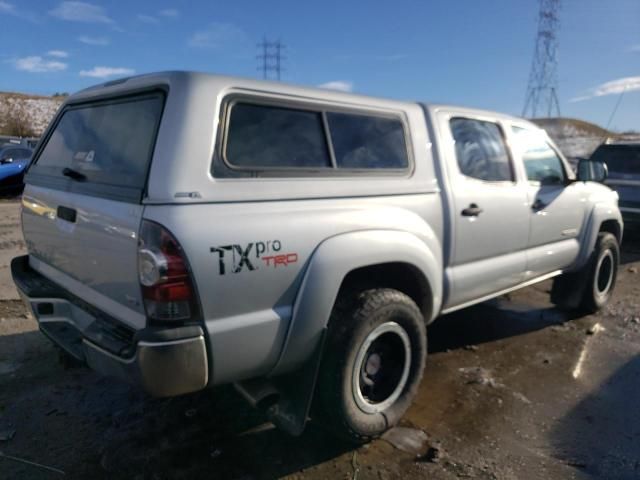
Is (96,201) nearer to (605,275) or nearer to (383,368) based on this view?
(383,368)

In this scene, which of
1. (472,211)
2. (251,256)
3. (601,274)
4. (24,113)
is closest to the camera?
(251,256)

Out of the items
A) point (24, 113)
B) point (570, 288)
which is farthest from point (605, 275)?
point (24, 113)

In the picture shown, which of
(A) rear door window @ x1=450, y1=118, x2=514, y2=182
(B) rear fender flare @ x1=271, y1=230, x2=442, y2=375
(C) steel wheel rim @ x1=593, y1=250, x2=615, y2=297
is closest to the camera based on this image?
(B) rear fender flare @ x1=271, y1=230, x2=442, y2=375

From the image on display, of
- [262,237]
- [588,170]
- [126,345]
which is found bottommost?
[126,345]

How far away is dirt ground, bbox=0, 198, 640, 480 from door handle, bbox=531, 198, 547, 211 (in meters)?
1.26

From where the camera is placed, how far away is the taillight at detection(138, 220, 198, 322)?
2.23 m

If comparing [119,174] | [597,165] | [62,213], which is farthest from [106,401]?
[597,165]

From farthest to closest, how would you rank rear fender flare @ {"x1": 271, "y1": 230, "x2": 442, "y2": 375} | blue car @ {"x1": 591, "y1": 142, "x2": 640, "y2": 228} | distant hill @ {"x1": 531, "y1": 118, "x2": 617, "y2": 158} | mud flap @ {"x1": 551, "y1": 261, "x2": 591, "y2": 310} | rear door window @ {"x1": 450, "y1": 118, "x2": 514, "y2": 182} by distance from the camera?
1. distant hill @ {"x1": 531, "y1": 118, "x2": 617, "y2": 158}
2. blue car @ {"x1": 591, "y1": 142, "x2": 640, "y2": 228}
3. mud flap @ {"x1": 551, "y1": 261, "x2": 591, "y2": 310}
4. rear door window @ {"x1": 450, "y1": 118, "x2": 514, "y2": 182}
5. rear fender flare @ {"x1": 271, "y1": 230, "x2": 442, "y2": 375}

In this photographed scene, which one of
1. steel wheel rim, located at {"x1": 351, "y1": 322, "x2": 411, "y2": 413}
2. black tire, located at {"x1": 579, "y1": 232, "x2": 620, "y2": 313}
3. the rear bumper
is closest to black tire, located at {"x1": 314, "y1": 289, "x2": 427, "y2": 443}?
steel wheel rim, located at {"x1": 351, "y1": 322, "x2": 411, "y2": 413}

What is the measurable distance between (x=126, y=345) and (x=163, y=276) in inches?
17.4

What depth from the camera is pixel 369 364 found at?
10.4 feet

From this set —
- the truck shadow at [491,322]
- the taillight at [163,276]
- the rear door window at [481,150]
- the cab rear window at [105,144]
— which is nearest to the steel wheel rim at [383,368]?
the taillight at [163,276]

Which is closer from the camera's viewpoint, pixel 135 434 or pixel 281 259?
pixel 281 259

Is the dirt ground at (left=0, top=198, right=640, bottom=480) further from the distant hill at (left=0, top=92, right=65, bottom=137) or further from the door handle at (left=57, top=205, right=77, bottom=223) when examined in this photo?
the distant hill at (left=0, top=92, right=65, bottom=137)
